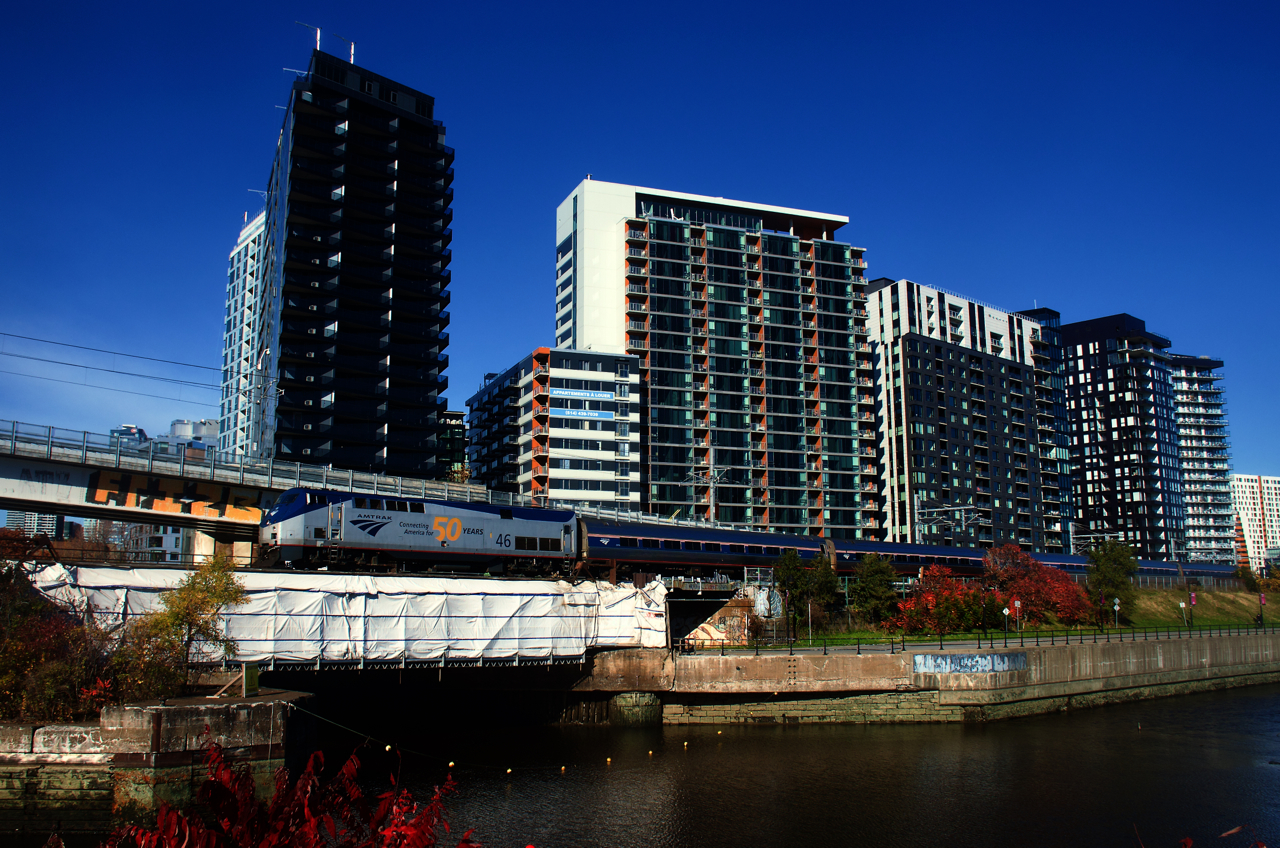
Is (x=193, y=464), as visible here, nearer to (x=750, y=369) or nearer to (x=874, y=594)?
(x=874, y=594)

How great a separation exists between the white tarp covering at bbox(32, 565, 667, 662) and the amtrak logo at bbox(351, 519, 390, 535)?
27.5 feet

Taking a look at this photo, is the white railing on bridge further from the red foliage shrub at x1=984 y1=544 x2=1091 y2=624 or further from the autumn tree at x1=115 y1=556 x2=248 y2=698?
the red foliage shrub at x1=984 y1=544 x2=1091 y2=624

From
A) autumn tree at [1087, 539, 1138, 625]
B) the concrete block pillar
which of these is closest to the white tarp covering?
the concrete block pillar

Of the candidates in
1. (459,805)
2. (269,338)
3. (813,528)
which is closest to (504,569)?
(459,805)

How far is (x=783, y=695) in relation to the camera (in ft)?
153

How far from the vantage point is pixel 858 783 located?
1337 inches

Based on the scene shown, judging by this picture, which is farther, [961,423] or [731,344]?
[961,423]

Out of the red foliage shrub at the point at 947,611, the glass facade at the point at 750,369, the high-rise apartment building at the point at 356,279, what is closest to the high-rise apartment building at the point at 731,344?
the glass facade at the point at 750,369

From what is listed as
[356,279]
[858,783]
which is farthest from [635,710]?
[356,279]

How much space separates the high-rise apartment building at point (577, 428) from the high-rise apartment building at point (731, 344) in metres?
5.89

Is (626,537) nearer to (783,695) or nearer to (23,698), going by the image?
(783,695)

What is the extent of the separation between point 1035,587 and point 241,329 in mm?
148531

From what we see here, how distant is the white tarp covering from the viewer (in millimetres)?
34719

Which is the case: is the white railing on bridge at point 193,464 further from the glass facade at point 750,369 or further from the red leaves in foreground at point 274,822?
the glass facade at point 750,369
